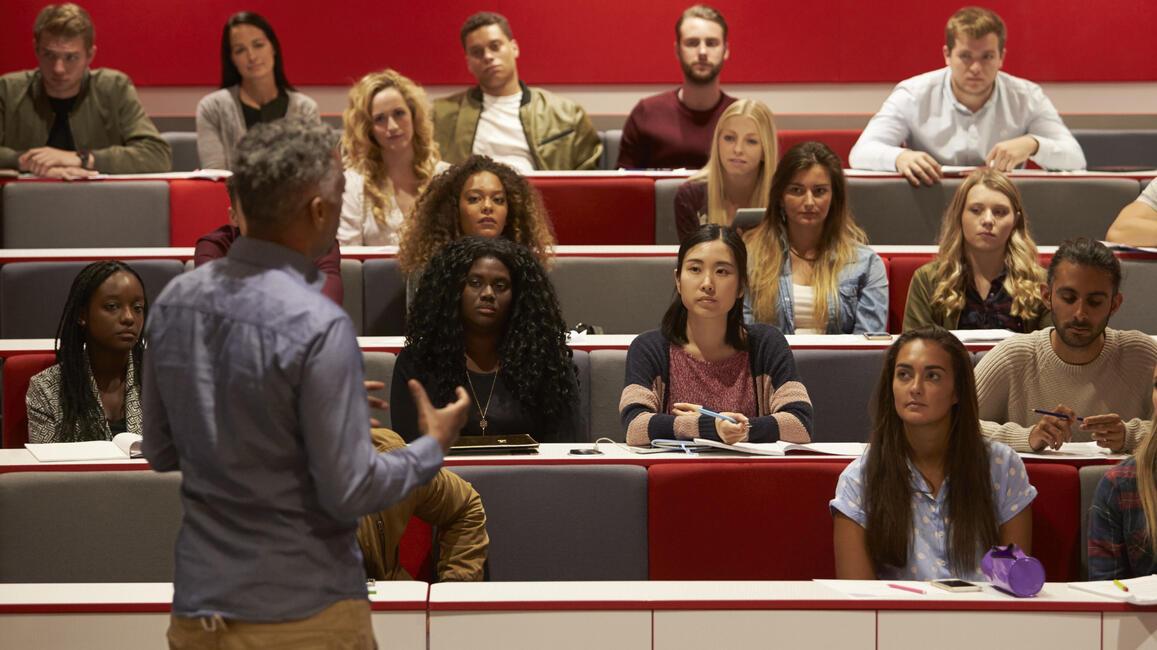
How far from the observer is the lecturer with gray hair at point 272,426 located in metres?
1.26

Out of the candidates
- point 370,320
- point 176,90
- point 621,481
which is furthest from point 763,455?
point 176,90

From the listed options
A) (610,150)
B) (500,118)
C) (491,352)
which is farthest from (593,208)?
(491,352)

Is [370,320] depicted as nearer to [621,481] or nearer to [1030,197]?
[621,481]

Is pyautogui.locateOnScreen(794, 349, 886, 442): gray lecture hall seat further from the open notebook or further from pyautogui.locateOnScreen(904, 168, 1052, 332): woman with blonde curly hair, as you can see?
the open notebook

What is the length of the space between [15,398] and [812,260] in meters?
1.92

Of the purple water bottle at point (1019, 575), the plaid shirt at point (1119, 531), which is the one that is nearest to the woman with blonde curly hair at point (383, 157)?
the plaid shirt at point (1119, 531)

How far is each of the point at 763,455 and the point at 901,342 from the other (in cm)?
31

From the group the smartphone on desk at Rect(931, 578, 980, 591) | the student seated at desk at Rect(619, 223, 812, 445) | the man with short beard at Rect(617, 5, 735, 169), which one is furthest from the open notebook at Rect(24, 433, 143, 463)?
the man with short beard at Rect(617, 5, 735, 169)

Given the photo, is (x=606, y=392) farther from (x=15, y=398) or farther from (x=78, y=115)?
(x=78, y=115)

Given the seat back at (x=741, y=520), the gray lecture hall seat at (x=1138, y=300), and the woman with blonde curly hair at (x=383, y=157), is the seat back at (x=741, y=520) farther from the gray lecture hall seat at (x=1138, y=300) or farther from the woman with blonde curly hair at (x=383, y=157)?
the woman with blonde curly hair at (x=383, y=157)

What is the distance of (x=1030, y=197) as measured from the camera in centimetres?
377

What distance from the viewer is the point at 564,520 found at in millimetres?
2168

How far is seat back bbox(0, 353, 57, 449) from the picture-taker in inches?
106

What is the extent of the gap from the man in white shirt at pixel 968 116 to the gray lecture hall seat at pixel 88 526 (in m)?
2.65
